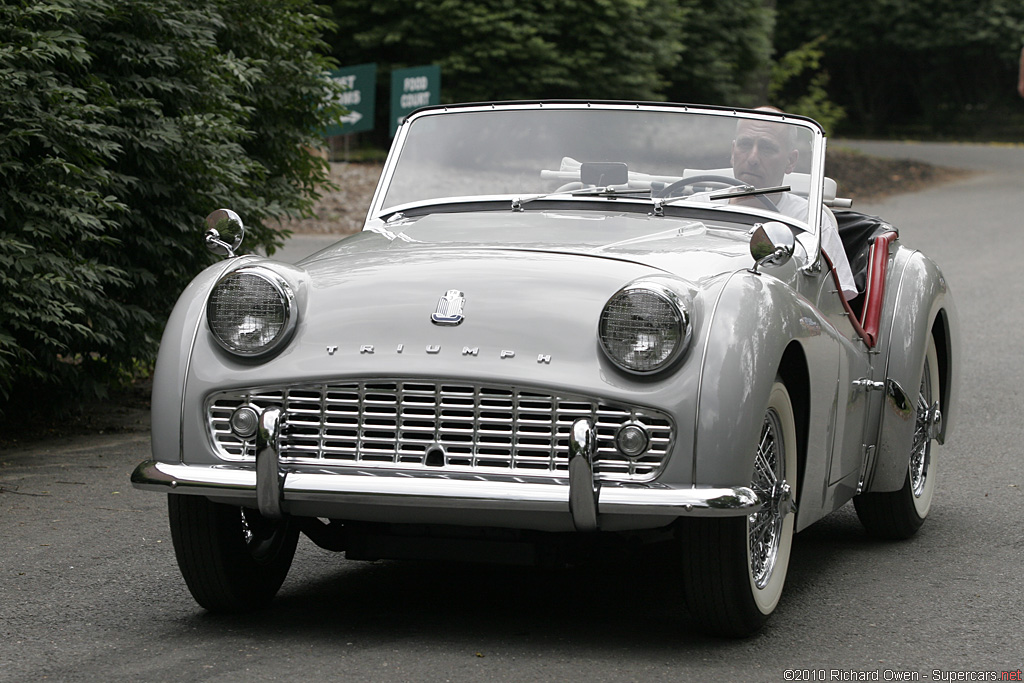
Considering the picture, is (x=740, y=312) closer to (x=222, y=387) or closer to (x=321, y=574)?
(x=222, y=387)

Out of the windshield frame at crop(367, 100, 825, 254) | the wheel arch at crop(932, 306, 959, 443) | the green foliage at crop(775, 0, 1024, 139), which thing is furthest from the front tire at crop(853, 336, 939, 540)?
the green foliage at crop(775, 0, 1024, 139)

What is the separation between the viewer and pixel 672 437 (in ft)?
12.6

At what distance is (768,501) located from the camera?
4277mm

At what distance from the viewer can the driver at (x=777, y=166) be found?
529 centimetres

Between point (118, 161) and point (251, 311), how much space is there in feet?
13.1

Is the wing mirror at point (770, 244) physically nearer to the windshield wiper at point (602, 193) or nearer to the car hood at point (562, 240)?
the car hood at point (562, 240)

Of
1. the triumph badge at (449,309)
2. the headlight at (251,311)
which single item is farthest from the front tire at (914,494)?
the headlight at (251,311)

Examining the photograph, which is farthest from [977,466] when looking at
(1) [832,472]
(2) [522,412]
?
(2) [522,412]

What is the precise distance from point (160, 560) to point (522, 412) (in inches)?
78.5

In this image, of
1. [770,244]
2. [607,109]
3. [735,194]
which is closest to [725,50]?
[607,109]

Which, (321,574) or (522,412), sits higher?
(522,412)

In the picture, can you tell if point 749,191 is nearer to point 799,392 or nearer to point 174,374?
point 799,392

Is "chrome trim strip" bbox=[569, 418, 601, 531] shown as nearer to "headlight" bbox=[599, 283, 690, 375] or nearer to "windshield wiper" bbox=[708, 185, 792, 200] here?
"headlight" bbox=[599, 283, 690, 375]

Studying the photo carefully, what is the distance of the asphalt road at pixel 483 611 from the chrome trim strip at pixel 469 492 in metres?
0.47
